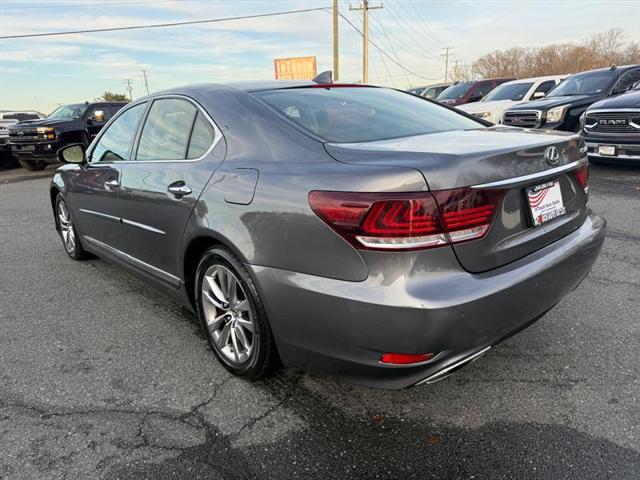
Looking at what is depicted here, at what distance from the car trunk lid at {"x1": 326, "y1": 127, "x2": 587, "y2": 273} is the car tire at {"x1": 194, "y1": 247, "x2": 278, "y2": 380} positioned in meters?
0.78

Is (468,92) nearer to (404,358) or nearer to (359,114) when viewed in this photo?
(359,114)

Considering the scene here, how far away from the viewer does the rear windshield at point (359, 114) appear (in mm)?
2533

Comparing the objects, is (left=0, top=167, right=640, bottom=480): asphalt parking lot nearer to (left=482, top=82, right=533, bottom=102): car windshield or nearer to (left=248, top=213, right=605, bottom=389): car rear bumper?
(left=248, top=213, right=605, bottom=389): car rear bumper

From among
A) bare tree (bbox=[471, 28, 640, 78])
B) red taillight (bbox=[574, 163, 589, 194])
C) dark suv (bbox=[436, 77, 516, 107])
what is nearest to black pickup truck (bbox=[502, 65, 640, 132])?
dark suv (bbox=[436, 77, 516, 107])

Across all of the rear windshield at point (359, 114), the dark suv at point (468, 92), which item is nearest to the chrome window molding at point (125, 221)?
the rear windshield at point (359, 114)

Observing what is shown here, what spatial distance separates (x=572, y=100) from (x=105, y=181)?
8.87 metres

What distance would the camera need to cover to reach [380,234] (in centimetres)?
186

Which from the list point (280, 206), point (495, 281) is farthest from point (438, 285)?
point (280, 206)

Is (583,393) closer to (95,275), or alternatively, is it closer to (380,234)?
(380,234)

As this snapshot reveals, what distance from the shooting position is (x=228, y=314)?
8.79 ft

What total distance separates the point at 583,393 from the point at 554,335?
61 centimetres

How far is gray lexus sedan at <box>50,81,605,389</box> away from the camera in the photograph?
1875 millimetres

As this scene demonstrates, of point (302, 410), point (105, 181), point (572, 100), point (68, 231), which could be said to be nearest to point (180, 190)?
point (105, 181)

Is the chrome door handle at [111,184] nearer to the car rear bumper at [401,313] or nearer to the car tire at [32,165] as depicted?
the car rear bumper at [401,313]
